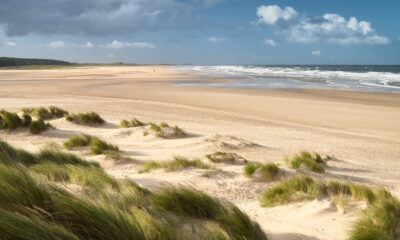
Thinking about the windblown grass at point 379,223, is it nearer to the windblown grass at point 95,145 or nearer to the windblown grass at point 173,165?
the windblown grass at point 173,165

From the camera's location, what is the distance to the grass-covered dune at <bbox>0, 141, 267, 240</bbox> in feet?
7.15

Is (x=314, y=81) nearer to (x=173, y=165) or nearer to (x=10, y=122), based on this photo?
(x=10, y=122)

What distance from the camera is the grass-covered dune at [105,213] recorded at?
218 centimetres

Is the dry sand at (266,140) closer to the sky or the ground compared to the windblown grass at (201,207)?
closer to the ground

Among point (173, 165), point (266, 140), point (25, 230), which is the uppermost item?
point (25, 230)

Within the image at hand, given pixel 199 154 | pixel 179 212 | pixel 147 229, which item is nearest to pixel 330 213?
pixel 179 212

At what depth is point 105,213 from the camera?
249cm

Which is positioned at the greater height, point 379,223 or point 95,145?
point 379,223

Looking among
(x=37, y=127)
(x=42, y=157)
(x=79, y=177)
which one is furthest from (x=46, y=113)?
(x=79, y=177)

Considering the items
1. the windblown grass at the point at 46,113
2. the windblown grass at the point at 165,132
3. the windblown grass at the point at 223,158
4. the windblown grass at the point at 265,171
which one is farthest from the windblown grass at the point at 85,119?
the windblown grass at the point at 265,171

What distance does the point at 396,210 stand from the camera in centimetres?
358

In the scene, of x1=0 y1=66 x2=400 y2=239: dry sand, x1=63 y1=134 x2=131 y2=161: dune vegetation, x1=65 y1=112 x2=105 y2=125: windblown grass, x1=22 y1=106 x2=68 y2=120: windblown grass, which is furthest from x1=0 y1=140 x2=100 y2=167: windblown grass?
x1=22 y1=106 x2=68 y2=120: windblown grass

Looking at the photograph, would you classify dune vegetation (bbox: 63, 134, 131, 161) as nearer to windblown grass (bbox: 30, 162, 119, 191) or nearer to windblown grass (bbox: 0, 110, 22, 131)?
windblown grass (bbox: 30, 162, 119, 191)

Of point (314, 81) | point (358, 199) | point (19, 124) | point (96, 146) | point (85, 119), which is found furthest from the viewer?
point (314, 81)
